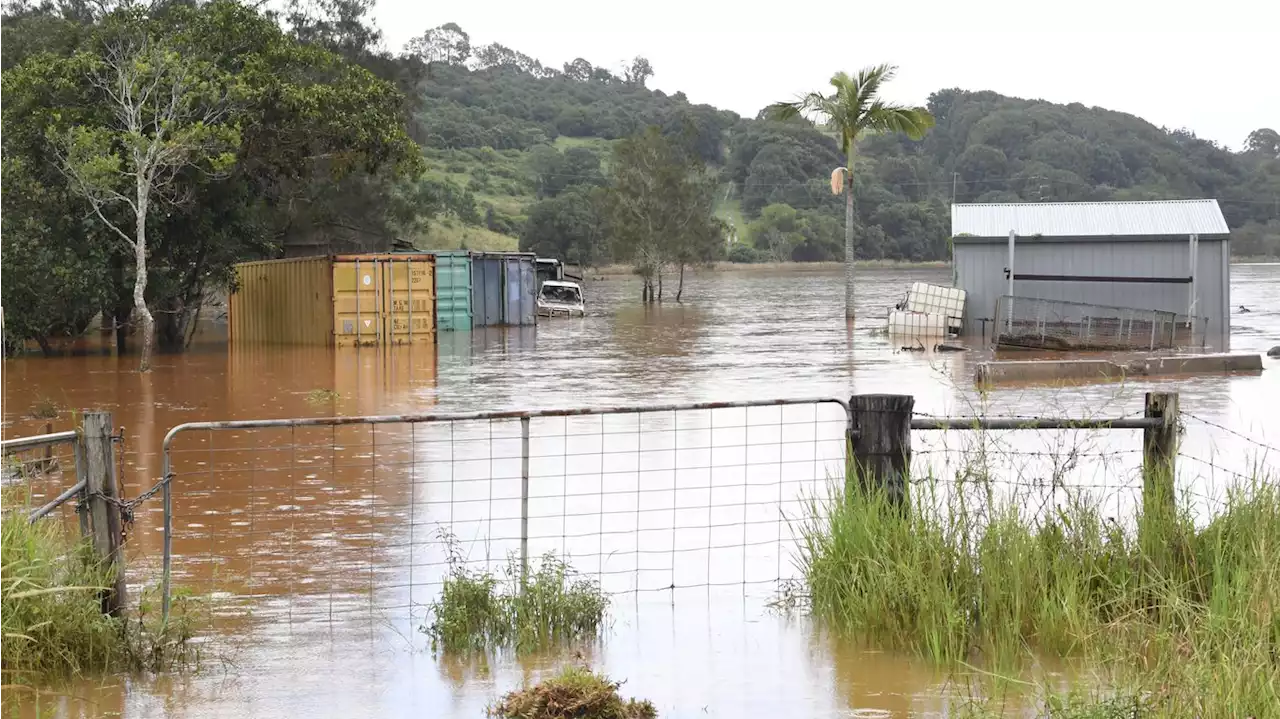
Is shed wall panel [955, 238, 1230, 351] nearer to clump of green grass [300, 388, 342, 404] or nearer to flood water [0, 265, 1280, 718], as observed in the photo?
flood water [0, 265, 1280, 718]

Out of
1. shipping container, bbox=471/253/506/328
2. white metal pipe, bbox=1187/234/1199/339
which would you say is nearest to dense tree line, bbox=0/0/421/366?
shipping container, bbox=471/253/506/328

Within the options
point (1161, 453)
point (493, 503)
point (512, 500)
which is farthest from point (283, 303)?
point (1161, 453)

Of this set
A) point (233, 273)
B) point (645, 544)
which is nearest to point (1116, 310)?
point (233, 273)

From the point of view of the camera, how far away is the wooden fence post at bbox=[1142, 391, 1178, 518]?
753 centimetres

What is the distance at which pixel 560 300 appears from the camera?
57312mm

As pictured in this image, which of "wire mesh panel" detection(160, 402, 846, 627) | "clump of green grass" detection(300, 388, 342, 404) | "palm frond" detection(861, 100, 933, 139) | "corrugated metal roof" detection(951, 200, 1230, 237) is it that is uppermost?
"palm frond" detection(861, 100, 933, 139)

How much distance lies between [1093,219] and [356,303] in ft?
63.7

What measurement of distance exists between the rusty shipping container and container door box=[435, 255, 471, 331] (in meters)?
1.61

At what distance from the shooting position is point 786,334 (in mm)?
42562

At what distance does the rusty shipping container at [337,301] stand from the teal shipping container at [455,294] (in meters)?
1.61

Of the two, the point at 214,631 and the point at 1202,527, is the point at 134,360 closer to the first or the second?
the point at 214,631

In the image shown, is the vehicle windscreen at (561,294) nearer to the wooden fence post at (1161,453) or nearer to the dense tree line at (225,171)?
the dense tree line at (225,171)

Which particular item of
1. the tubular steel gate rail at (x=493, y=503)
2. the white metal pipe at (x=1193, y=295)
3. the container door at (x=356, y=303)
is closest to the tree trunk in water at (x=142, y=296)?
the container door at (x=356, y=303)

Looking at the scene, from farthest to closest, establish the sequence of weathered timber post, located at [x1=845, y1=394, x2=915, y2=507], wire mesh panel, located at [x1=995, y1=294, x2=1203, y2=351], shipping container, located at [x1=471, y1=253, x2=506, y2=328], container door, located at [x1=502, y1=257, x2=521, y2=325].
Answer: container door, located at [x1=502, y1=257, x2=521, y2=325] < shipping container, located at [x1=471, y1=253, x2=506, y2=328] < wire mesh panel, located at [x1=995, y1=294, x2=1203, y2=351] < weathered timber post, located at [x1=845, y1=394, x2=915, y2=507]
